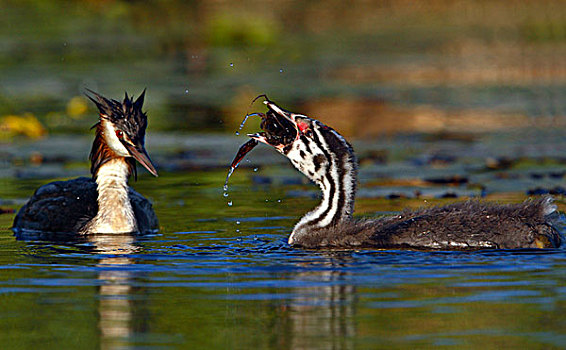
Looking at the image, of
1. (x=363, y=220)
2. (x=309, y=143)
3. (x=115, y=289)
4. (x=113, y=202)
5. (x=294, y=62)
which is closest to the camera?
(x=115, y=289)

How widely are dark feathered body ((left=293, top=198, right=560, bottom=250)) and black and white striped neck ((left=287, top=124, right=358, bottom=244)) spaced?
23 cm

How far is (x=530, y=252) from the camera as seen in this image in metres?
10.8

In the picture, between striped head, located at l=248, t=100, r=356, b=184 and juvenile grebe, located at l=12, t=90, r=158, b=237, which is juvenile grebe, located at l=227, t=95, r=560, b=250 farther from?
juvenile grebe, located at l=12, t=90, r=158, b=237

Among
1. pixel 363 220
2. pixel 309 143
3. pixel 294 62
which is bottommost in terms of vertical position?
pixel 363 220

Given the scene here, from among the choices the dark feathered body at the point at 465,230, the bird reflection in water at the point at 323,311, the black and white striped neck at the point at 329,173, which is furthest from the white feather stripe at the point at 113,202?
the bird reflection in water at the point at 323,311

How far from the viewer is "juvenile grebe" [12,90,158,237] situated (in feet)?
43.6

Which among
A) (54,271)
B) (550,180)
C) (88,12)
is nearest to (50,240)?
(54,271)

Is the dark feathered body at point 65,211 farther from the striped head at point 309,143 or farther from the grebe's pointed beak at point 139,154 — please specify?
the striped head at point 309,143

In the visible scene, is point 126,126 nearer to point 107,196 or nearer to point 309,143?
point 107,196

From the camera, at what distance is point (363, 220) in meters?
11.7

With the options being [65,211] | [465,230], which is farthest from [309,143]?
[65,211]

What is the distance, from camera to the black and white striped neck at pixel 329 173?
37.5 feet

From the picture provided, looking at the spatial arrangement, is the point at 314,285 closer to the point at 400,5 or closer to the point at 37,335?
the point at 37,335

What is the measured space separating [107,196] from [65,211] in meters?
0.49
